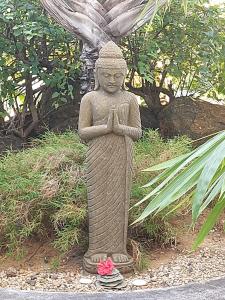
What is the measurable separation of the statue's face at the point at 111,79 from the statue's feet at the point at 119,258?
1092mm

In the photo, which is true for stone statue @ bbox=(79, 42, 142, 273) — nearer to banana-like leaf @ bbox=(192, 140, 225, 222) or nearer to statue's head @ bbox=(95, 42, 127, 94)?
statue's head @ bbox=(95, 42, 127, 94)

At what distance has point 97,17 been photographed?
453cm

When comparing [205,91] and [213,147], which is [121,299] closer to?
[213,147]

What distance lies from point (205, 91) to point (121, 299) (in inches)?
133

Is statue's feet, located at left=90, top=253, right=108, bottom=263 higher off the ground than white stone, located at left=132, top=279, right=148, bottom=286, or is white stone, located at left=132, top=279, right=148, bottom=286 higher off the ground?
statue's feet, located at left=90, top=253, right=108, bottom=263

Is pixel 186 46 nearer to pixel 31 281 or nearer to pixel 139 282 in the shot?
pixel 139 282

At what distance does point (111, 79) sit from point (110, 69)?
66 mm

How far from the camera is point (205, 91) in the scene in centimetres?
584

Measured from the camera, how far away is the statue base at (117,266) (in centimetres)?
353

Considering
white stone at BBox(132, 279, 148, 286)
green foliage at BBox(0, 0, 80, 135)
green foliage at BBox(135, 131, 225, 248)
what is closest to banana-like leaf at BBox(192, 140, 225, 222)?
green foliage at BBox(135, 131, 225, 248)

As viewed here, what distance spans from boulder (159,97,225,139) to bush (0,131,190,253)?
1361 mm

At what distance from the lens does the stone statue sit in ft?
11.3

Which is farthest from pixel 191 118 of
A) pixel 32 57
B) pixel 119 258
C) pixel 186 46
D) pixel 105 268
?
pixel 105 268

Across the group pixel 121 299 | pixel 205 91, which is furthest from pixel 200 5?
pixel 121 299
